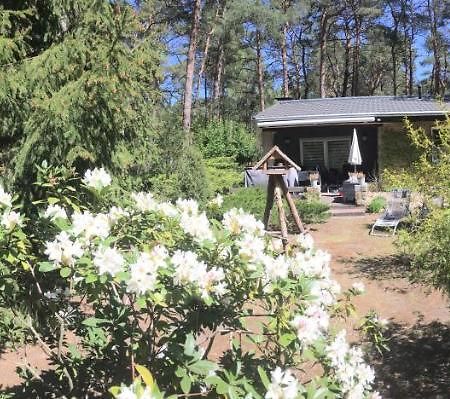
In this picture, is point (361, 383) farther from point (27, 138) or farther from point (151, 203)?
point (27, 138)

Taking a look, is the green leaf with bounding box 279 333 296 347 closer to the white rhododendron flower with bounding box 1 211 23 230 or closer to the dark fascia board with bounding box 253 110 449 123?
the white rhododendron flower with bounding box 1 211 23 230

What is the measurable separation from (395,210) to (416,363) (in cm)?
686

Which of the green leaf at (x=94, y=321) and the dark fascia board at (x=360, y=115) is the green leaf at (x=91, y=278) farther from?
the dark fascia board at (x=360, y=115)

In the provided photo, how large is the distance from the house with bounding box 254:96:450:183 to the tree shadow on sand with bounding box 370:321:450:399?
14.1 m

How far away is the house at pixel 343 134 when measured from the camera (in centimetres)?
1986

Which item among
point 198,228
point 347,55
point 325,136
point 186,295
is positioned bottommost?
point 186,295

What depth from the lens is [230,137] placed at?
26.8m

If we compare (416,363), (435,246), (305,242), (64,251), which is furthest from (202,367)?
(416,363)

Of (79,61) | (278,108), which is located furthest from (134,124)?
(278,108)

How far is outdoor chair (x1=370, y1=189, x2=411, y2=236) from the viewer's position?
1141cm

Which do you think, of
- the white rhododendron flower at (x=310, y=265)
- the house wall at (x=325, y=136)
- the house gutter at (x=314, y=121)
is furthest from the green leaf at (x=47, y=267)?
the house wall at (x=325, y=136)

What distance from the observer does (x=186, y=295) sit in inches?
78.8

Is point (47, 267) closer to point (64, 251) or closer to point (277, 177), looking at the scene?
point (64, 251)

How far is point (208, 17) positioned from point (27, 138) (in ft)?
84.7
